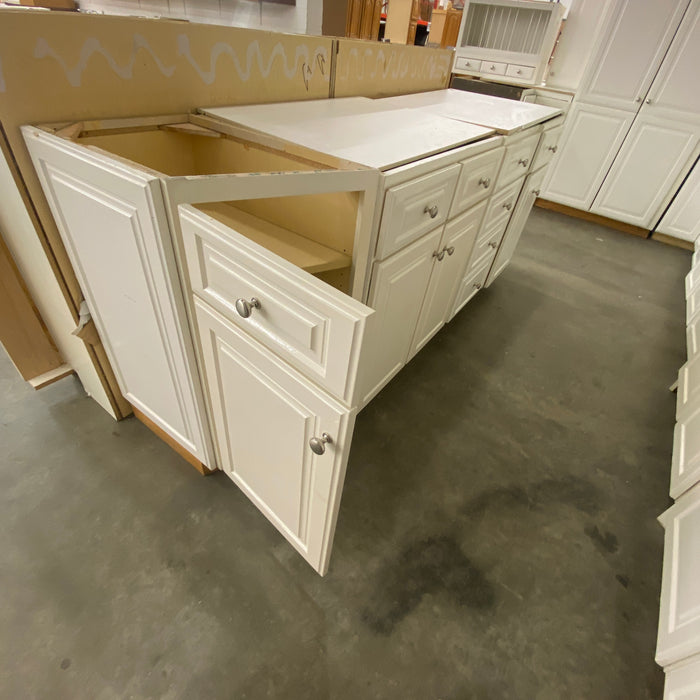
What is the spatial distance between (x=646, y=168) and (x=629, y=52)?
0.73 meters

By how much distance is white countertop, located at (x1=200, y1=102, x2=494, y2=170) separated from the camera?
0.83m

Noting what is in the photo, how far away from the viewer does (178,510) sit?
1038 millimetres

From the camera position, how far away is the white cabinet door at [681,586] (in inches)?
31.1

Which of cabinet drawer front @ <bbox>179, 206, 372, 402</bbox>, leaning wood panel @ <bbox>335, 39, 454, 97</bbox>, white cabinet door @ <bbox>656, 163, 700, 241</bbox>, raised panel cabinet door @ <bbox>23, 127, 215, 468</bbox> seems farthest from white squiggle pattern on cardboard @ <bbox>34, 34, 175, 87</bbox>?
white cabinet door @ <bbox>656, 163, 700, 241</bbox>

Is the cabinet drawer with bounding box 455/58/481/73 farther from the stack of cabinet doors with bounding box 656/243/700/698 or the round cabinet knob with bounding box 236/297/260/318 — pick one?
the round cabinet knob with bounding box 236/297/260/318

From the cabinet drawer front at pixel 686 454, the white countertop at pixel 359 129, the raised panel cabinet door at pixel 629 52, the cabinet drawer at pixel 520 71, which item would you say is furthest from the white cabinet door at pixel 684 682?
the cabinet drawer at pixel 520 71

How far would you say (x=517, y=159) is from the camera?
1.46 m

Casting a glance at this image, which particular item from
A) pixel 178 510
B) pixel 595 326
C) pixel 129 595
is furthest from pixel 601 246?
pixel 129 595

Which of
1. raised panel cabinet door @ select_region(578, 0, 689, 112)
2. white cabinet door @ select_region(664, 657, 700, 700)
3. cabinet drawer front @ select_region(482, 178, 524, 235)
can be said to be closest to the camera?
white cabinet door @ select_region(664, 657, 700, 700)

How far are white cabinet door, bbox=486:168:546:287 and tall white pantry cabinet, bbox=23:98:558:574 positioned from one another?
62 cm

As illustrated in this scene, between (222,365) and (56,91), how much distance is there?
605mm

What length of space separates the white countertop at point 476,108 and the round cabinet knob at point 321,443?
1.10 meters

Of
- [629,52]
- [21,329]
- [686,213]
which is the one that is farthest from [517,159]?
[686,213]

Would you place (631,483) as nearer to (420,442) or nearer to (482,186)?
(420,442)
